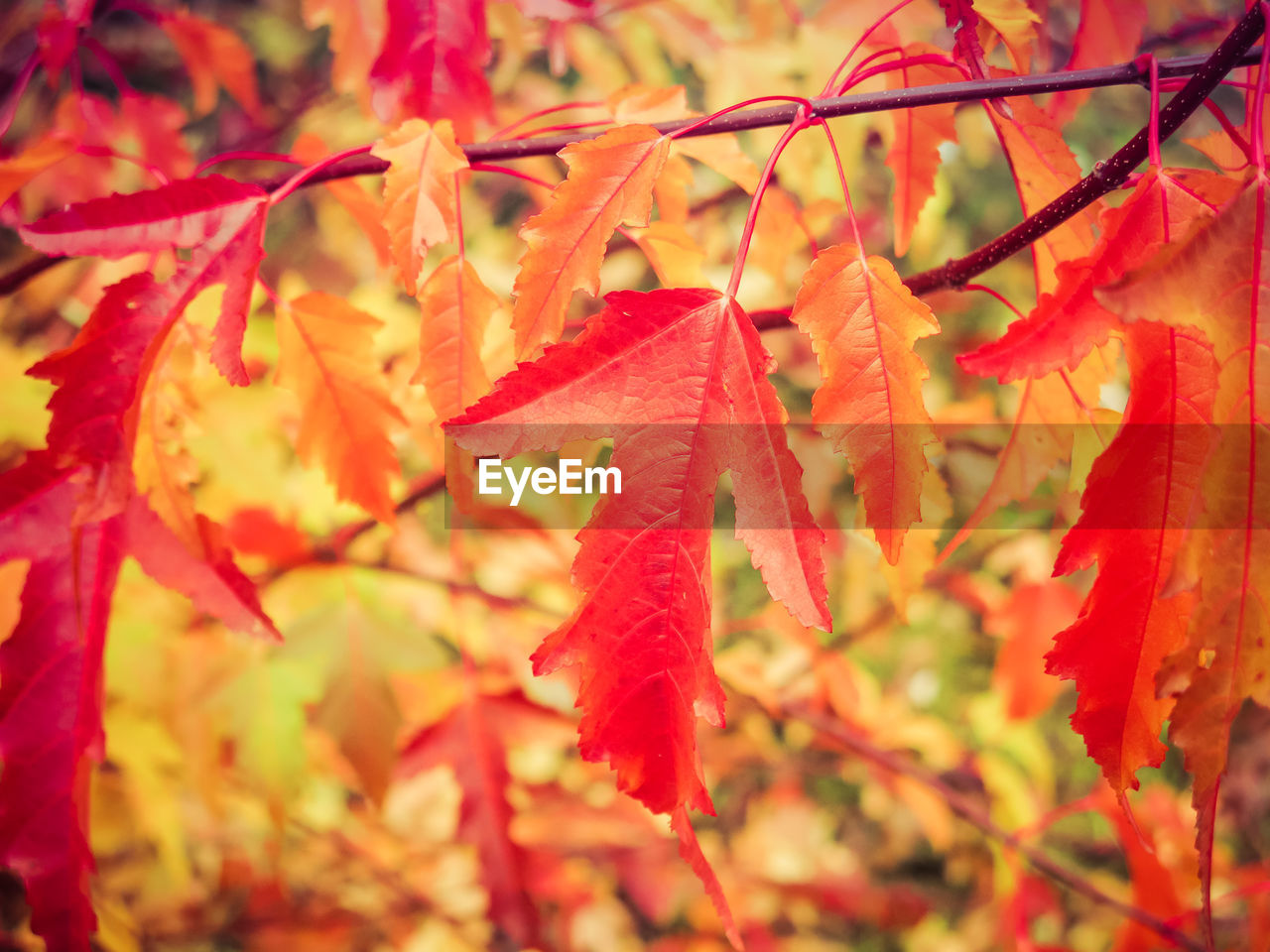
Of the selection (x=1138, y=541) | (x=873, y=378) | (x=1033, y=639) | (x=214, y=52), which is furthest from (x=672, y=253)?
(x=1033, y=639)

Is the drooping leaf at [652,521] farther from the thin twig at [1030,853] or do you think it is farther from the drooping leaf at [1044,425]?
the thin twig at [1030,853]

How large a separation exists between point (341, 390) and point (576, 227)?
0.24 meters

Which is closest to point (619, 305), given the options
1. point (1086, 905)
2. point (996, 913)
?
point (996, 913)

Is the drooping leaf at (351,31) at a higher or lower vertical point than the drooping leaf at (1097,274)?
higher

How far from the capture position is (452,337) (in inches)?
16.7

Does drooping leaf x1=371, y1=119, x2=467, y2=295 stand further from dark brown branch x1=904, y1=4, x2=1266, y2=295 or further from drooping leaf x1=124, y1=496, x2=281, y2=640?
dark brown branch x1=904, y1=4, x2=1266, y2=295

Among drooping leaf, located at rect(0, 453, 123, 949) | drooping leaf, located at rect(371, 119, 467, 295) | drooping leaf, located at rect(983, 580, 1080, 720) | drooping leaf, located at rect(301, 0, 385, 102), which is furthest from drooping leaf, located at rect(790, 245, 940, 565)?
drooping leaf, located at rect(983, 580, 1080, 720)

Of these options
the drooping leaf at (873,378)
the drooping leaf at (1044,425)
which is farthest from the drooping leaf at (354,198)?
the drooping leaf at (1044,425)

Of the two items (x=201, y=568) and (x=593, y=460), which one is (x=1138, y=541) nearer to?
(x=593, y=460)

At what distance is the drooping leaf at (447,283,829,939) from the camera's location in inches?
13.0

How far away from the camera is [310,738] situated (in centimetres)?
120

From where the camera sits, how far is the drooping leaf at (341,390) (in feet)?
1.66

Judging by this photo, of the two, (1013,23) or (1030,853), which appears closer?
(1013,23)

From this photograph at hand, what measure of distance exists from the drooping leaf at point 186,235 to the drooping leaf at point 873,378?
0.99 feet
